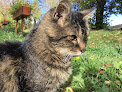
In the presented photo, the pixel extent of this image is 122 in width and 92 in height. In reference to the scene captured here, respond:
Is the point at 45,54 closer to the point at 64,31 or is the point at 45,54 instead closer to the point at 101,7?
the point at 64,31

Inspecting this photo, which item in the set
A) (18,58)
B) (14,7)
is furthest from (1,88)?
(14,7)


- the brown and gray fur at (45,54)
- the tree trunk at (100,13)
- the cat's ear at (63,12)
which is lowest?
the brown and gray fur at (45,54)

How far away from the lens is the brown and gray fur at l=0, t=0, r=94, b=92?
1.48 metres

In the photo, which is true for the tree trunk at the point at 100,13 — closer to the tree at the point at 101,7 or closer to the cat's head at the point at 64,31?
the tree at the point at 101,7

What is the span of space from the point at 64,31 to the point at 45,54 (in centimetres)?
47

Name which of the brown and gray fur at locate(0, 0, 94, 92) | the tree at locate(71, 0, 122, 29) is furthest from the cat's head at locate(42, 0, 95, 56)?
the tree at locate(71, 0, 122, 29)

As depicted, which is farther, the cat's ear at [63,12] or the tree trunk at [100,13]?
the tree trunk at [100,13]

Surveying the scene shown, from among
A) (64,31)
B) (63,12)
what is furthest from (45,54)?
(63,12)

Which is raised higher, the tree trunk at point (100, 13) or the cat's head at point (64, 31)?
the tree trunk at point (100, 13)

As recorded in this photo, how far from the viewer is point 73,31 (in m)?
1.60

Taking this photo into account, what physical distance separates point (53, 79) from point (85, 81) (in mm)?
906

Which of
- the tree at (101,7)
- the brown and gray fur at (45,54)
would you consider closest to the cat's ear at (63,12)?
the brown and gray fur at (45,54)

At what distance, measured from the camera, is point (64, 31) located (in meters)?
1.58

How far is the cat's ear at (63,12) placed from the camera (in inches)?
57.6
